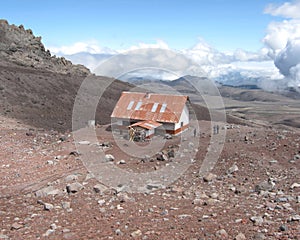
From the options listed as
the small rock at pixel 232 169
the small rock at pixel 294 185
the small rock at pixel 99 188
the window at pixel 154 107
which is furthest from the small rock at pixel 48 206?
the window at pixel 154 107

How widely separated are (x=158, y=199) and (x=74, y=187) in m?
3.30

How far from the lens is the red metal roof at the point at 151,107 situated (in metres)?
29.7

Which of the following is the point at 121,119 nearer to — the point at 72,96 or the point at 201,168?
the point at 201,168

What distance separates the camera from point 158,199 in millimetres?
11766

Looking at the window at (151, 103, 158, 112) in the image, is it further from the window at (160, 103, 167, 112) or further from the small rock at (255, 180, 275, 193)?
the small rock at (255, 180, 275, 193)

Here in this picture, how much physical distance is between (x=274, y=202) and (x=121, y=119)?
21239 millimetres

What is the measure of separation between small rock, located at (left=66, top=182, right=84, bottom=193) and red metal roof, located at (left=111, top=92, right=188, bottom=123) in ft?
55.5

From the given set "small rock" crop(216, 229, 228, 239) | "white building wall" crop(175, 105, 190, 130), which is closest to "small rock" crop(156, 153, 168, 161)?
"small rock" crop(216, 229, 228, 239)

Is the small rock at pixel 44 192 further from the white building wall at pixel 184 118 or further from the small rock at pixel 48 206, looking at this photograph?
the white building wall at pixel 184 118

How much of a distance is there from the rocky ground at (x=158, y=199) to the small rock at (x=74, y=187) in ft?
0.12

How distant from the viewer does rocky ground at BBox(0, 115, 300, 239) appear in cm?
913

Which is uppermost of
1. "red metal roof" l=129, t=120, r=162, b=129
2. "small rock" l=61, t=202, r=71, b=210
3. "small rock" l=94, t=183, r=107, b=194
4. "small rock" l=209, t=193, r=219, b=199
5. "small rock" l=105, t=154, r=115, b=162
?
"red metal roof" l=129, t=120, r=162, b=129

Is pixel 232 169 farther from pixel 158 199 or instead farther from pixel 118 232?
pixel 118 232

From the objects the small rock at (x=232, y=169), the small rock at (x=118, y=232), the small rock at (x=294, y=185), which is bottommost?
the small rock at (x=118, y=232)
